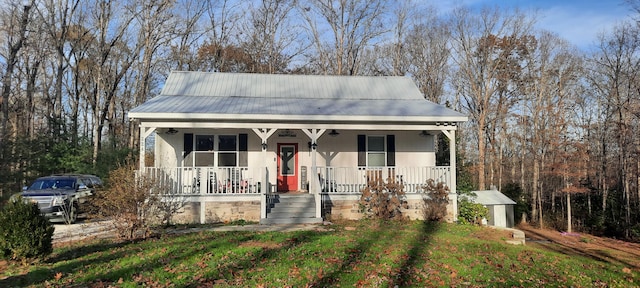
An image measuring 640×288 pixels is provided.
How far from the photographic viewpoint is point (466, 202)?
530 inches

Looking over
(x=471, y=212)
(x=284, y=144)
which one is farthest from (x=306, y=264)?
(x=471, y=212)

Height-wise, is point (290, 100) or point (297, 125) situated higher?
point (290, 100)

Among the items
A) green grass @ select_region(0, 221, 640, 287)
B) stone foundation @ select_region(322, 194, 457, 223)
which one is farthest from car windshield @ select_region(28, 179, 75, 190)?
stone foundation @ select_region(322, 194, 457, 223)

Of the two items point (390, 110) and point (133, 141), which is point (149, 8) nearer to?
point (133, 141)

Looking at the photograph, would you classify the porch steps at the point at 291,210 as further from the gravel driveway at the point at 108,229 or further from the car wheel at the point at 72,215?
the car wheel at the point at 72,215

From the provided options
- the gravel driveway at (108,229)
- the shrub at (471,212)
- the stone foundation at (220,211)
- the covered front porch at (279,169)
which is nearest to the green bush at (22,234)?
the gravel driveway at (108,229)

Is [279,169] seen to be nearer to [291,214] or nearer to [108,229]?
[291,214]

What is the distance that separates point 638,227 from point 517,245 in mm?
13310

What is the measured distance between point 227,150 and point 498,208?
12828mm

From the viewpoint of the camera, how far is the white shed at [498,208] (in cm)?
1842

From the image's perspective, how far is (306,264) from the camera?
22.7ft

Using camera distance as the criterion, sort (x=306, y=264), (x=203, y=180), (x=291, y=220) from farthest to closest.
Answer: (x=203, y=180) → (x=291, y=220) → (x=306, y=264)

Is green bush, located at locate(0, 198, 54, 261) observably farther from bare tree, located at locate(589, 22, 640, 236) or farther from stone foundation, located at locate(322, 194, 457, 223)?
bare tree, located at locate(589, 22, 640, 236)

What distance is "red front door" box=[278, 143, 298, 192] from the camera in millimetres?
14133
